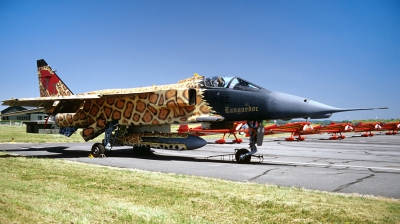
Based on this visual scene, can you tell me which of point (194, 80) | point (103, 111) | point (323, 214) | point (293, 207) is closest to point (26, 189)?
point (293, 207)

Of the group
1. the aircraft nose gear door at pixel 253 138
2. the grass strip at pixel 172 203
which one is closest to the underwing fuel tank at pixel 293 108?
the aircraft nose gear door at pixel 253 138

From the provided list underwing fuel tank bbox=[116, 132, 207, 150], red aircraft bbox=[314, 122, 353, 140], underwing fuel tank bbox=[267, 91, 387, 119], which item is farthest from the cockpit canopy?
red aircraft bbox=[314, 122, 353, 140]

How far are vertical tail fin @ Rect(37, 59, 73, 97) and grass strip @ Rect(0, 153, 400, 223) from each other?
1131 cm

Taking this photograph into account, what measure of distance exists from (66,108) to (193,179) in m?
9.70

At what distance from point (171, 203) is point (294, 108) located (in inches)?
267

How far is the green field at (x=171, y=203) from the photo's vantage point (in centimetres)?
416

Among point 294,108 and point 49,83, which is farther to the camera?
point 49,83

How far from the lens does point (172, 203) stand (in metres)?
4.97

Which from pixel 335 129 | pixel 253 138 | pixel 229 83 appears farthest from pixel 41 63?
pixel 335 129

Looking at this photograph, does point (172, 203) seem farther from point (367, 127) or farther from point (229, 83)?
point (367, 127)

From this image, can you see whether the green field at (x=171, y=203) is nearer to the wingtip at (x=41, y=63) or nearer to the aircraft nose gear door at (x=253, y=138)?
the aircraft nose gear door at (x=253, y=138)

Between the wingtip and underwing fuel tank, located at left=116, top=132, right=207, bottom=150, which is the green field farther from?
the wingtip

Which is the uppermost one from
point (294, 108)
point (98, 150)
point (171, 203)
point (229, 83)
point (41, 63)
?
point (41, 63)

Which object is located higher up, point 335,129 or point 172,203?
point 335,129
